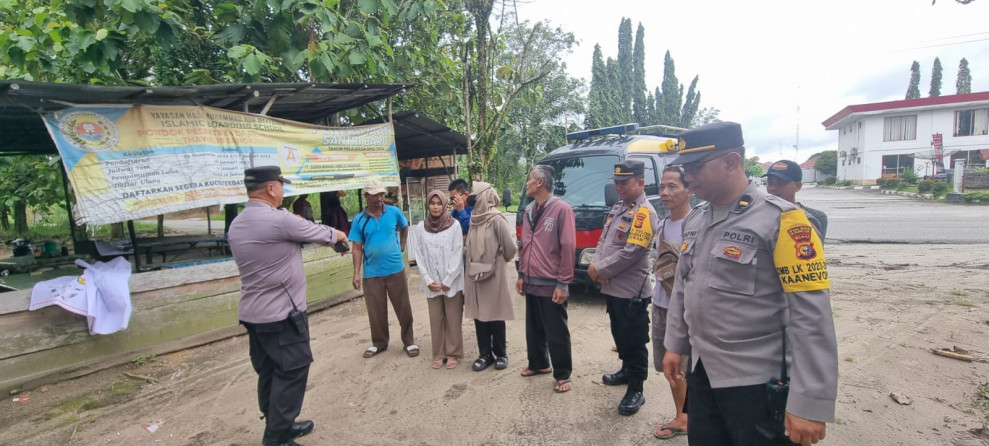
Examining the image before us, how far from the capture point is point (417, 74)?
833 cm

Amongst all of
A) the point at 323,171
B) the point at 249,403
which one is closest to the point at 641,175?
the point at 249,403

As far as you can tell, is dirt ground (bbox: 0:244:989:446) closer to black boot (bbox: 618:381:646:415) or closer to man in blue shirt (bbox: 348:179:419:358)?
black boot (bbox: 618:381:646:415)

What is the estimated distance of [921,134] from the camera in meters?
29.2

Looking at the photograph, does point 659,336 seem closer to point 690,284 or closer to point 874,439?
point 690,284

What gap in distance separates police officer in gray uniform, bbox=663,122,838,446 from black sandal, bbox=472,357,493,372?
8.09ft

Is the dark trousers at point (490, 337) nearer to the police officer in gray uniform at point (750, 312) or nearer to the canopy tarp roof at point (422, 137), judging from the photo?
the police officer in gray uniform at point (750, 312)

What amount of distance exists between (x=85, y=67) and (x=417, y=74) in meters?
4.69

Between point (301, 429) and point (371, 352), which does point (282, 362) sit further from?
point (371, 352)

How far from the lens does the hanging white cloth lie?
408 cm

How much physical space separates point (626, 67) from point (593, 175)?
27.7 meters

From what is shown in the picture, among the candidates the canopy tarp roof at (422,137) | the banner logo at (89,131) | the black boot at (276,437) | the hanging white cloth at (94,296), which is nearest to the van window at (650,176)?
the canopy tarp roof at (422,137)

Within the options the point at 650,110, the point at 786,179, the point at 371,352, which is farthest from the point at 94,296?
the point at 650,110

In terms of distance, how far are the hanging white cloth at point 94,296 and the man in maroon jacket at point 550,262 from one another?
12.7 feet

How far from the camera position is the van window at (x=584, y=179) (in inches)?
241
